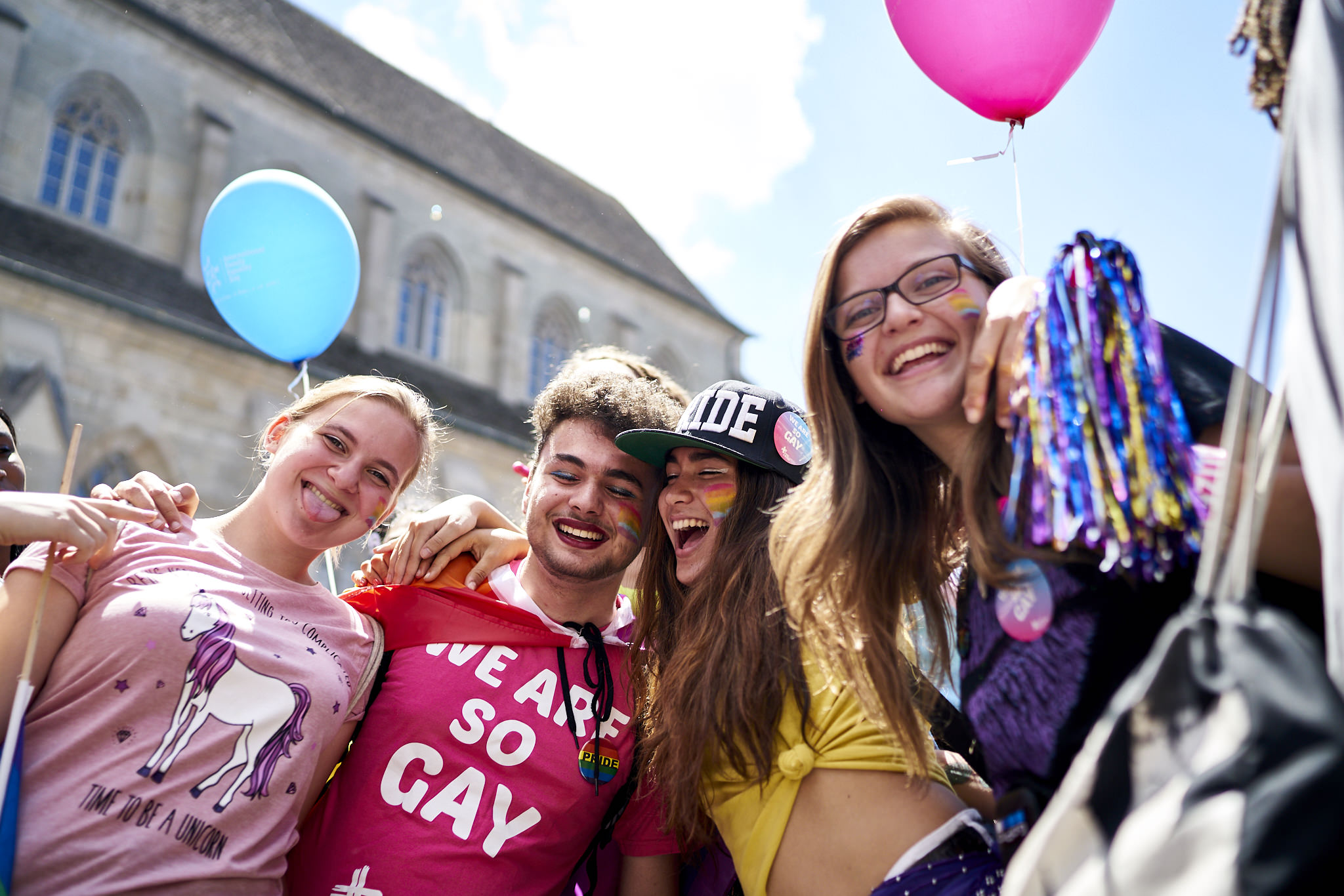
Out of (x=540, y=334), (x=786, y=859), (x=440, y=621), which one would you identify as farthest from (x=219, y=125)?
(x=786, y=859)

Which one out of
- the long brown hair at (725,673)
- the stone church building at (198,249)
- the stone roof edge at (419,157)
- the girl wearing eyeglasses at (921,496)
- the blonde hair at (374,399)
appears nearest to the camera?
the girl wearing eyeglasses at (921,496)

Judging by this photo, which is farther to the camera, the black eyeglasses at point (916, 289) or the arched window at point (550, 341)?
the arched window at point (550, 341)

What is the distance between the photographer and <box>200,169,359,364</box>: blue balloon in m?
5.50

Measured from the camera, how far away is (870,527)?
7.36 ft

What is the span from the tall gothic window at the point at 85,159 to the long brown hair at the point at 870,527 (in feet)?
60.2

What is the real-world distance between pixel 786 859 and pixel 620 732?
0.94m

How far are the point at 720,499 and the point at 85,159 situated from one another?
18.4 metres

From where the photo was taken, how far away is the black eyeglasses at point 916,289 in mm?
2176

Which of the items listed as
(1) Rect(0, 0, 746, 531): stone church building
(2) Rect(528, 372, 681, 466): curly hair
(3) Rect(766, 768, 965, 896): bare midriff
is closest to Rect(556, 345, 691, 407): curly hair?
(2) Rect(528, 372, 681, 466): curly hair

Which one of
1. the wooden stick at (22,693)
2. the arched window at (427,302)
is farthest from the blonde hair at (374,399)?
the arched window at (427,302)

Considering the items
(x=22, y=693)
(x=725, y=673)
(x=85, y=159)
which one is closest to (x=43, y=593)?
(x=22, y=693)

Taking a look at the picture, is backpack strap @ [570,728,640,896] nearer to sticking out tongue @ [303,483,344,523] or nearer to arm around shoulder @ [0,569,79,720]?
sticking out tongue @ [303,483,344,523]

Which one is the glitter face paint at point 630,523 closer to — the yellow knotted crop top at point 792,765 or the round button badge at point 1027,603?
the yellow knotted crop top at point 792,765

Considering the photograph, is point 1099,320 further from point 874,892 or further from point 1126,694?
point 874,892
